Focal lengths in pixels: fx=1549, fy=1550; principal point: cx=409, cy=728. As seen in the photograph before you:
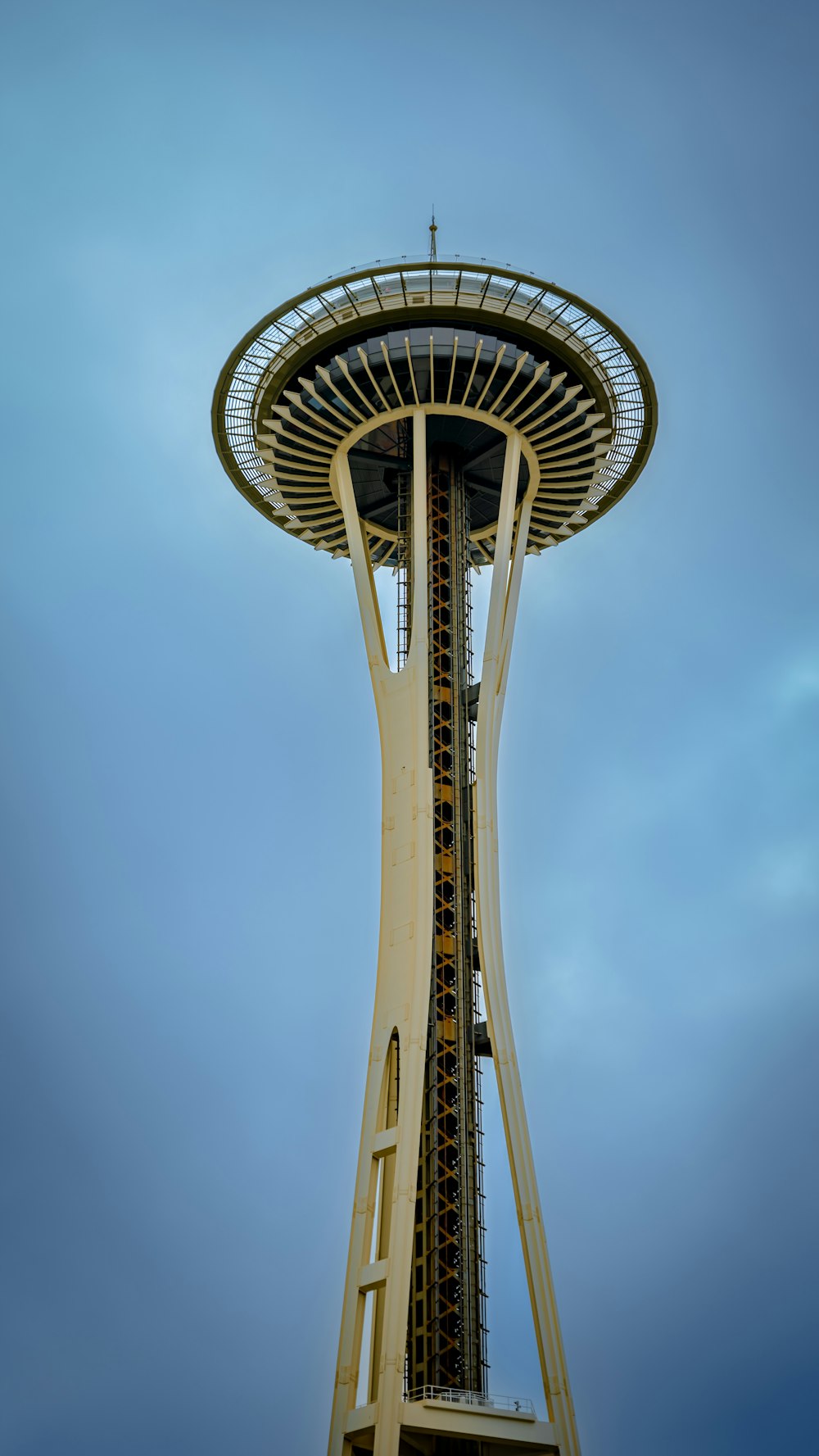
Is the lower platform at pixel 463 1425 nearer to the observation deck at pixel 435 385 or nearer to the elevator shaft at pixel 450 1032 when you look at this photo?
the elevator shaft at pixel 450 1032

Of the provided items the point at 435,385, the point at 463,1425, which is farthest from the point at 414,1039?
the point at 435,385

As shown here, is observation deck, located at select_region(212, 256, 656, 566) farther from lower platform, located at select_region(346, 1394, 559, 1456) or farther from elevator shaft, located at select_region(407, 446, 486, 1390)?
lower platform, located at select_region(346, 1394, 559, 1456)

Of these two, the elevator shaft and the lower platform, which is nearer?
the lower platform

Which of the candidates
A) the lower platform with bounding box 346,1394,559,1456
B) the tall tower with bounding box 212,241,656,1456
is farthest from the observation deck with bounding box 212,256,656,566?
A: the lower platform with bounding box 346,1394,559,1456

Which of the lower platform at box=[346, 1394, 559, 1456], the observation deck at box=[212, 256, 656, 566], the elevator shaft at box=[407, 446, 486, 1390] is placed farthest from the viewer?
the observation deck at box=[212, 256, 656, 566]

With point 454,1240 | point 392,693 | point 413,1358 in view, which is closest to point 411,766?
point 392,693

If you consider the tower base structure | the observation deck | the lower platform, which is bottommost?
the lower platform

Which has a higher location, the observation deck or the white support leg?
the observation deck
